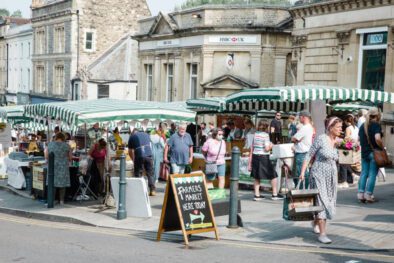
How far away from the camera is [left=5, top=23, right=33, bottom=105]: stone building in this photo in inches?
2386

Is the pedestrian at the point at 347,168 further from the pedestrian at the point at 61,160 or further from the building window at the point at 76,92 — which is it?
the building window at the point at 76,92

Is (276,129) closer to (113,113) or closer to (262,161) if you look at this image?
(262,161)

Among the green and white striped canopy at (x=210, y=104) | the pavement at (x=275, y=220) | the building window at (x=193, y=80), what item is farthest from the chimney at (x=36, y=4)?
the pavement at (x=275, y=220)

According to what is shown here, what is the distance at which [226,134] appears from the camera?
2291 cm

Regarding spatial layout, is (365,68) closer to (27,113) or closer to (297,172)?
(297,172)

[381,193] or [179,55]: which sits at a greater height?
[179,55]

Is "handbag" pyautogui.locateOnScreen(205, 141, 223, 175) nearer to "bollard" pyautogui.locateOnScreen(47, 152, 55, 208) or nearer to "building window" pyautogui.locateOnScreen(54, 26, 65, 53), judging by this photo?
"bollard" pyautogui.locateOnScreen(47, 152, 55, 208)

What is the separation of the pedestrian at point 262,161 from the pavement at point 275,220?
1.12ft

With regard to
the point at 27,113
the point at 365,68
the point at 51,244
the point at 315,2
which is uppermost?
the point at 315,2

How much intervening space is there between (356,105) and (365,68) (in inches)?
130

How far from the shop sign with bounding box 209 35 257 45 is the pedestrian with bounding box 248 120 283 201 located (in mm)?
19526

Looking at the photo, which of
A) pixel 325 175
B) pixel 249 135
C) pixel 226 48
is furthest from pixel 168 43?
pixel 325 175

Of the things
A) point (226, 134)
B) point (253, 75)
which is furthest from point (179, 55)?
point (226, 134)

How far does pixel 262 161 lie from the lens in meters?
14.0
